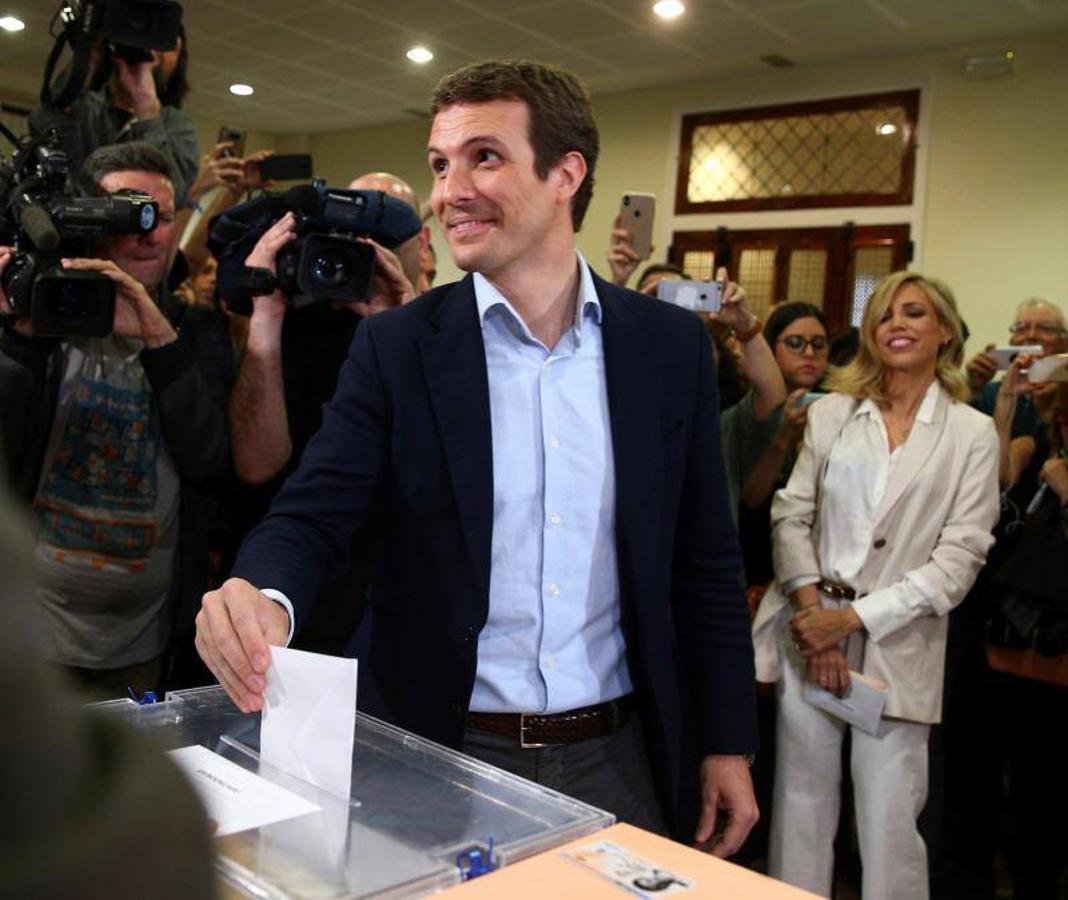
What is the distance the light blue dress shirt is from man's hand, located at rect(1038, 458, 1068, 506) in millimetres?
1742

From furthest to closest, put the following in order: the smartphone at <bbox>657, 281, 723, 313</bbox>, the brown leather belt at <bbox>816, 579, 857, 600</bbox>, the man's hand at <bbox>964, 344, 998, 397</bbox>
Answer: the man's hand at <bbox>964, 344, 998, 397</bbox>
the smartphone at <bbox>657, 281, 723, 313</bbox>
the brown leather belt at <bbox>816, 579, 857, 600</bbox>

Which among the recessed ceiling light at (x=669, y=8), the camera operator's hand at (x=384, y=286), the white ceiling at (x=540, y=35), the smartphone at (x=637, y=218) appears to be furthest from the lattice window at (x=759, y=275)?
the camera operator's hand at (x=384, y=286)

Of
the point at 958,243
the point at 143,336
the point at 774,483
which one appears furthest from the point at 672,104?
the point at 143,336

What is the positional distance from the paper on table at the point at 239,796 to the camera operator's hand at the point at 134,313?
3.38ft

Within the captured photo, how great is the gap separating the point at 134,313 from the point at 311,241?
1.06 feet

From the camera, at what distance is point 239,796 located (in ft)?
2.71

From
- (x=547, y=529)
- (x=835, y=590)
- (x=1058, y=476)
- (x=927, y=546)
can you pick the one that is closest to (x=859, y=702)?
(x=835, y=590)

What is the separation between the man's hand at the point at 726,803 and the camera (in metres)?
1.42

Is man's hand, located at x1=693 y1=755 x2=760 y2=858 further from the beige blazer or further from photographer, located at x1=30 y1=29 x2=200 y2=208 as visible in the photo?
photographer, located at x1=30 y1=29 x2=200 y2=208

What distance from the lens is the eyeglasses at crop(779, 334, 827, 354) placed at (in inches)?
124

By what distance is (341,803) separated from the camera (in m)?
0.84

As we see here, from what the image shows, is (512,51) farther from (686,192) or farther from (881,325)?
(881,325)

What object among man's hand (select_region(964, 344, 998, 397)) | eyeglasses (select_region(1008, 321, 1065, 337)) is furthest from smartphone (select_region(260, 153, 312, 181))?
eyeglasses (select_region(1008, 321, 1065, 337))

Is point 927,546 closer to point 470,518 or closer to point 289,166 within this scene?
point 470,518
